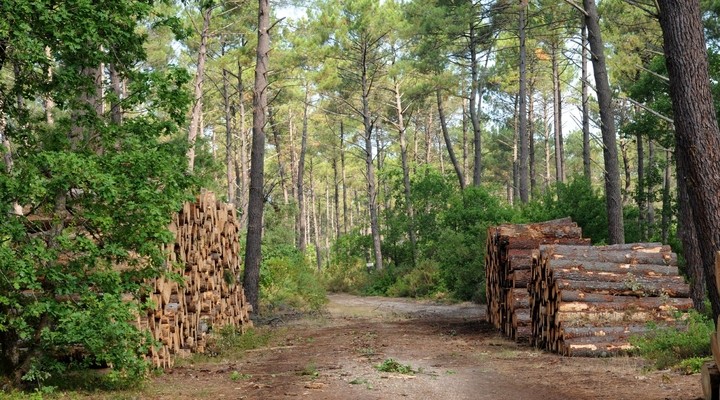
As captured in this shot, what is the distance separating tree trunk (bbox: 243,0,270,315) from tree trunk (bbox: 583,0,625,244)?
319 inches

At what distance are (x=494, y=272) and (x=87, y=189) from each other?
12121 mm

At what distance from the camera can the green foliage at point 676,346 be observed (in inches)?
403

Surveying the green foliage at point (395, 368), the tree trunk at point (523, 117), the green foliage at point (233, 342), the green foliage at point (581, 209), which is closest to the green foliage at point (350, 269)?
the tree trunk at point (523, 117)

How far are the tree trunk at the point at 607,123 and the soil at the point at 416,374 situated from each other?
3878mm

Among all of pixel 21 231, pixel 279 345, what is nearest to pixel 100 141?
pixel 21 231

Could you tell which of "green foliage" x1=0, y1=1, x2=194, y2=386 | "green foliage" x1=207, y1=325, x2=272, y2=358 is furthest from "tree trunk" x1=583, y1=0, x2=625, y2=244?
"green foliage" x1=0, y1=1, x2=194, y2=386

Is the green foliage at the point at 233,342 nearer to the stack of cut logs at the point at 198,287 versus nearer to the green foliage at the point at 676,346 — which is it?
the stack of cut logs at the point at 198,287

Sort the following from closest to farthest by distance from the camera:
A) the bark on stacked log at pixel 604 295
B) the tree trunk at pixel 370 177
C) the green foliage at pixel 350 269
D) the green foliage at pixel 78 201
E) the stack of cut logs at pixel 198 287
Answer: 1. the green foliage at pixel 78 201
2. the stack of cut logs at pixel 198 287
3. the bark on stacked log at pixel 604 295
4. the tree trunk at pixel 370 177
5. the green foliage at pixel 350 269

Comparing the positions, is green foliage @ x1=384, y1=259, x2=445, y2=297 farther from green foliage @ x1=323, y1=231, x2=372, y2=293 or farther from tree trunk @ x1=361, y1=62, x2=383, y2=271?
green foliage @ x1=323, y1=231, x2=372, y2=293

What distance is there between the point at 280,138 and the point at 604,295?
49.1m

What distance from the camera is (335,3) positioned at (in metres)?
39.9

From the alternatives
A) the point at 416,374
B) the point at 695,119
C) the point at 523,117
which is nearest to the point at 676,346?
the point at 695,119

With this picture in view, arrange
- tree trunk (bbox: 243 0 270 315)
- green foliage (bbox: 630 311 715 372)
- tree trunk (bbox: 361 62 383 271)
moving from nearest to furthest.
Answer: green foliage (bbox: 630 311 715 372) < tree trunk (bbox: 243 0 270 315) < tree trunk (bbox: 361 62 383 271)

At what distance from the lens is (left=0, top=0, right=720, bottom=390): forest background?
8672 millimetres
